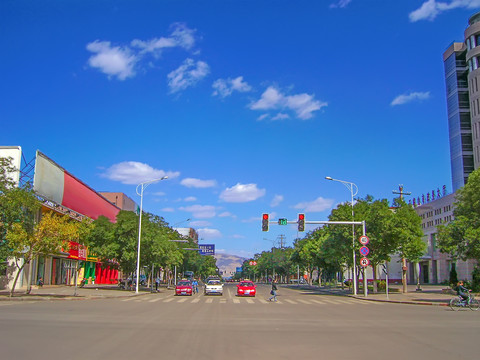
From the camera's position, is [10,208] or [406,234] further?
[406,234]

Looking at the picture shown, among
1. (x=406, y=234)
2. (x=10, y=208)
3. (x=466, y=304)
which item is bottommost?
(x=466, y=304)

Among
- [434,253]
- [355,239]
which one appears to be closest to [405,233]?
[355,239]

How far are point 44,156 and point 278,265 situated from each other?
9369 centimetres

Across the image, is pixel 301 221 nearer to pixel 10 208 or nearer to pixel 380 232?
pixel 380 232

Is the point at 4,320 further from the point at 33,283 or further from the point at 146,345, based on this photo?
the point at 33,283

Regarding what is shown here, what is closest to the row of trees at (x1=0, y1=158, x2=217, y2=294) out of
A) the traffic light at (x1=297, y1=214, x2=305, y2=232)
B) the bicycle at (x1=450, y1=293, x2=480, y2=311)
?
the traffic light at (x1=297, y1=214, x2=305, y2=232)

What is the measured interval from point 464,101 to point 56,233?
88.7 meters

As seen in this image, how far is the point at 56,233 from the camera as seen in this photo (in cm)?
3400

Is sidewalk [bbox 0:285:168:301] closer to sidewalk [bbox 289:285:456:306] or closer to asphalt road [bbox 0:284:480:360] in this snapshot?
asphalt road [bbox 0:284:480:360]

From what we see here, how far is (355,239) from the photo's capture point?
46031 mm

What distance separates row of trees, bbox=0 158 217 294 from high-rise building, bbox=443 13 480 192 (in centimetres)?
6463

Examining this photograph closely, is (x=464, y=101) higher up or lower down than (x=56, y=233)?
higher up

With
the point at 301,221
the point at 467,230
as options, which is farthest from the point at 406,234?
the point at 301,221

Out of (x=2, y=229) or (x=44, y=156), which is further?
(x=44, y=156)
